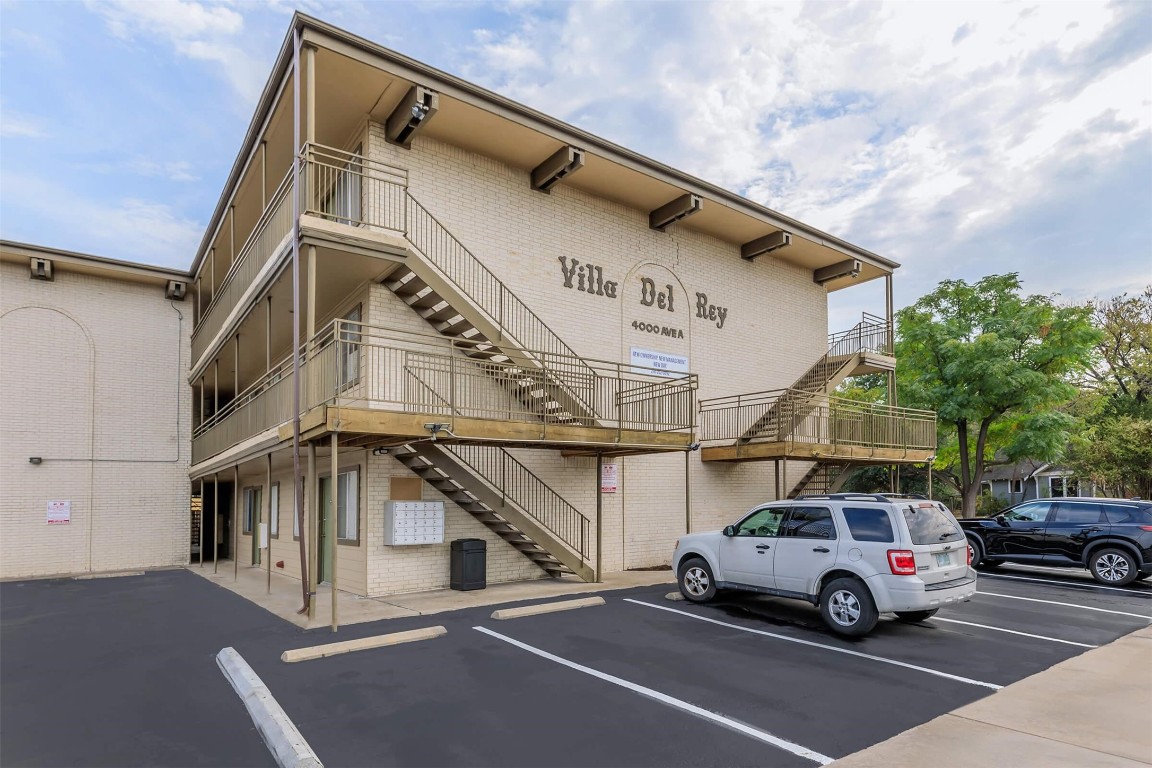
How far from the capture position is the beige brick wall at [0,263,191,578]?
1881 centimetres

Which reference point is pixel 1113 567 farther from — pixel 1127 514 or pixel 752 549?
pixel 752 549

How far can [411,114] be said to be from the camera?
12188mm

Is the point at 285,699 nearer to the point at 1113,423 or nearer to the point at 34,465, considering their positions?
the point at 34,465

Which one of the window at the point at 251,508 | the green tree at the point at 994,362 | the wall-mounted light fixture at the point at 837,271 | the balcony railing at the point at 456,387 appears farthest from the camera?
the green tree at the point at 994,362

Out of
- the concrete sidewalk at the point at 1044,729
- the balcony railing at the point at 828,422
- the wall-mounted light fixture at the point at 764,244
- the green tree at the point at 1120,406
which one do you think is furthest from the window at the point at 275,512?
the green tree at the point at 1120,406

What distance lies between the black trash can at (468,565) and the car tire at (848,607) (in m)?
6.17

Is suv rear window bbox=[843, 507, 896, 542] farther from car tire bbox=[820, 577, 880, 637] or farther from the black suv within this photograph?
the black suv

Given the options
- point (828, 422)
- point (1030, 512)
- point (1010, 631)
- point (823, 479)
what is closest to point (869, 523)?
point (1010, 631)

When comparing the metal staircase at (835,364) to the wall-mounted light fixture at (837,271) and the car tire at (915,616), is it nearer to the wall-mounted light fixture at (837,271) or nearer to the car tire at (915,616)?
the wall-mounted light fixture at (837,271)

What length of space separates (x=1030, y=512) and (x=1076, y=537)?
1103 mm

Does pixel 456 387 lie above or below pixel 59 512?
above

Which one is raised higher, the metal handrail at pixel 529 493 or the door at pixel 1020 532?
the metal handrail at pixel 529 493

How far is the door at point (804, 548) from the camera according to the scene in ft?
30.9

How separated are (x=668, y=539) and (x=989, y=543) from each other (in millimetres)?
6995
